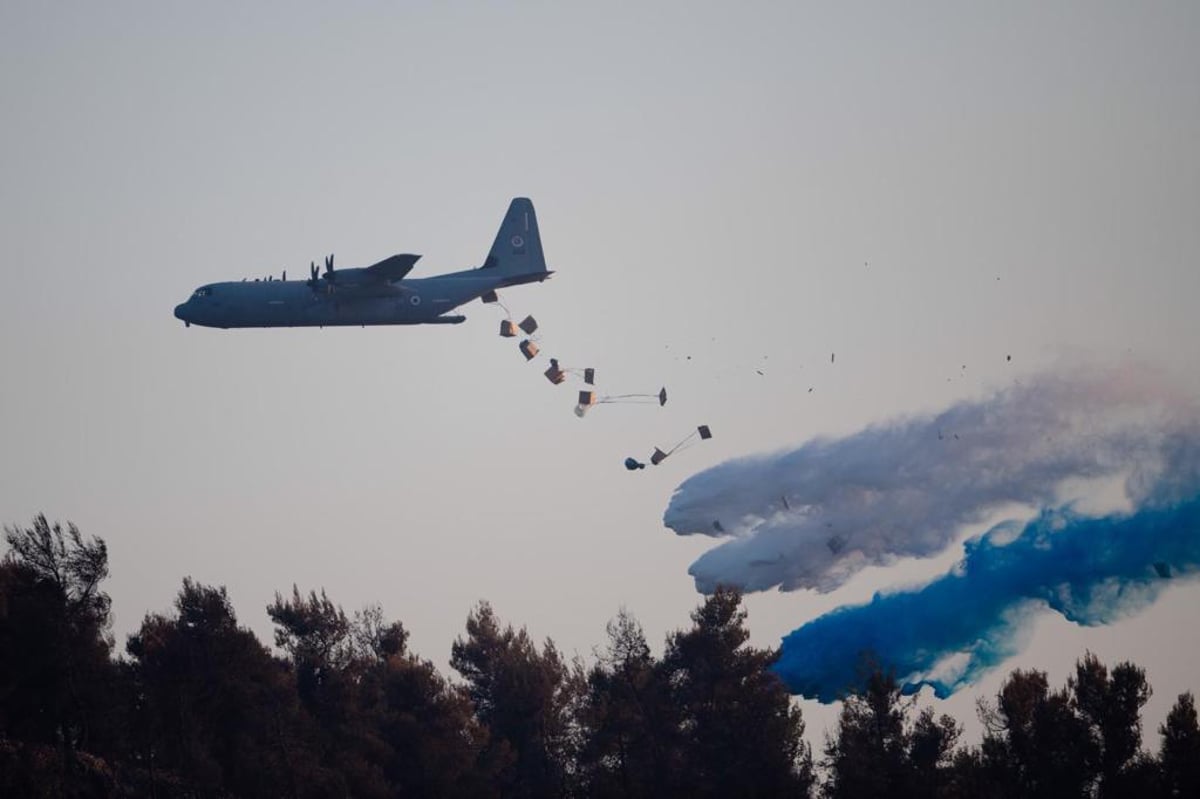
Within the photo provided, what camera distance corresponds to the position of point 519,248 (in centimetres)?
9744

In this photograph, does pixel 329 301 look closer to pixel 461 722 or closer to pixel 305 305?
pixel 305 305

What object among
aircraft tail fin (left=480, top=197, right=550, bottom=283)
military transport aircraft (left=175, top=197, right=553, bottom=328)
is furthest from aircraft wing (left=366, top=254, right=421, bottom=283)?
aircraft tail fin (left=480, top=197, right=550, bottom=283)

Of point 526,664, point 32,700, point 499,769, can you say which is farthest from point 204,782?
point 526,664

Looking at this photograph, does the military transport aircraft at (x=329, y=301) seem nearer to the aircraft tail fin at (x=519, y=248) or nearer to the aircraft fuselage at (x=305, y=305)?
the aircraft fuselage at (x=305, y=305)

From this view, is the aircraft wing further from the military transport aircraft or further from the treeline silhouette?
the treeline silhouette

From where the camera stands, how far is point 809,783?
295 feet

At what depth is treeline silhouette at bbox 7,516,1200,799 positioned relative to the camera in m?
82.8

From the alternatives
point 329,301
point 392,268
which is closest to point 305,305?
point 329,301

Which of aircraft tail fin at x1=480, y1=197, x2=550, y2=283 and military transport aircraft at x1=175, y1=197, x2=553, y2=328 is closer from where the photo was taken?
military transport aircraft at x1=175, y1=197, x2=553, y2=328

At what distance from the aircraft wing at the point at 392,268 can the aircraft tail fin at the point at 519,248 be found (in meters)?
5.82

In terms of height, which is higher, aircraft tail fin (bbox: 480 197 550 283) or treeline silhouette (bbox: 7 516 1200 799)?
aircraft tail fin (bbox: 480 197 550 283)

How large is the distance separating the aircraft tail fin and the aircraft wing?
5817 mm

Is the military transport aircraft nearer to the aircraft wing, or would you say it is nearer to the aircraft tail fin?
the aircraft wing

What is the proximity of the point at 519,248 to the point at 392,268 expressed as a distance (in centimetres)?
859
